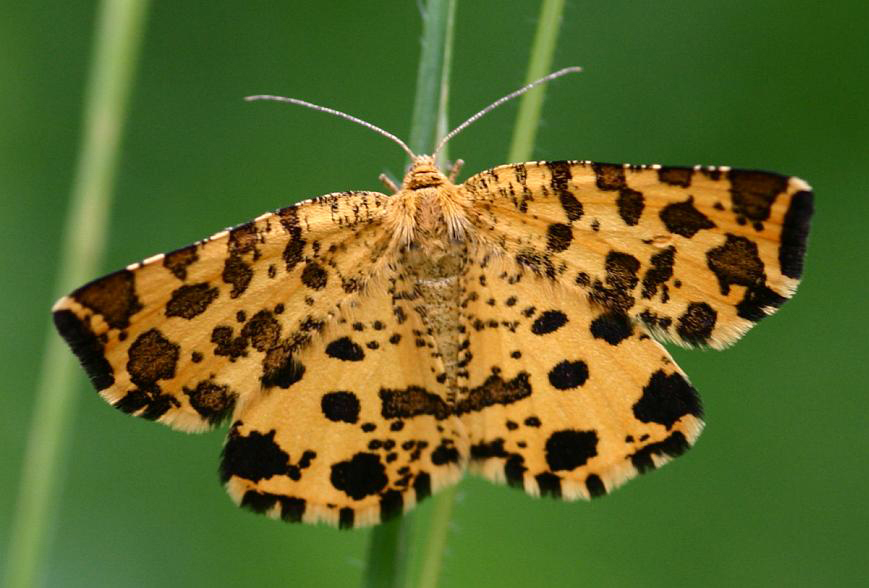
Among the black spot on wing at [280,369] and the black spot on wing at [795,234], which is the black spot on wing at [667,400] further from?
the black spot on wing at [280,369]

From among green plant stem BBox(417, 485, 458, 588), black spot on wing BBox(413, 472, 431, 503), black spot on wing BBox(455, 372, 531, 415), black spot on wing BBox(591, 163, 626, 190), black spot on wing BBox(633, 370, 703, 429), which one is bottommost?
green plant stem BBox(417, 485, 458, 588)

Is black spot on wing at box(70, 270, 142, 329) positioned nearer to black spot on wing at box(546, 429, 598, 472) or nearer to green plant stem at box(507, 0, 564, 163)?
green plant stem at box(507, 0, 564, 163)

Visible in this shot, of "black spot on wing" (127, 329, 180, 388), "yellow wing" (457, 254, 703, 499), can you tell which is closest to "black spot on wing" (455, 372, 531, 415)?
"yellow wing" (457, 254, 703, 499)

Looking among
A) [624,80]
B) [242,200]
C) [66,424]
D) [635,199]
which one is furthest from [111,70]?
[624,80]

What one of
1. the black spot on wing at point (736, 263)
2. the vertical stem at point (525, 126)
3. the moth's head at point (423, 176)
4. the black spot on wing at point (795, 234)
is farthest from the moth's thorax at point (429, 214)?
the black spot on wing at point (795, 234)

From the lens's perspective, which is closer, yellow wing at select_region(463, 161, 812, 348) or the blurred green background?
yellow wing at select_region(463, 161, 812, 348)

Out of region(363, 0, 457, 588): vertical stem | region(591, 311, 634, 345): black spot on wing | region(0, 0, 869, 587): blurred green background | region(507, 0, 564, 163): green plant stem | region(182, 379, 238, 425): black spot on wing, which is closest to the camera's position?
region(363, 0, 457, 588): vertical stem

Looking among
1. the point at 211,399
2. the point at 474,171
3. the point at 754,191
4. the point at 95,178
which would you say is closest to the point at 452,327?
the point at 211,399
